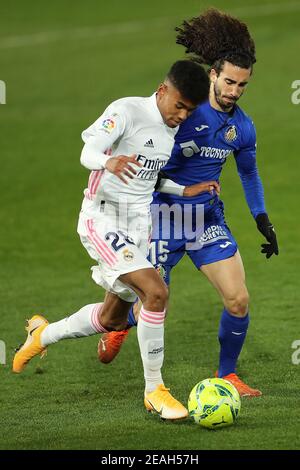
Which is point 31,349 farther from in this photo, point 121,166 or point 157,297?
point 121,166

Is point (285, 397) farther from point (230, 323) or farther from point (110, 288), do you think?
point (110, 288)

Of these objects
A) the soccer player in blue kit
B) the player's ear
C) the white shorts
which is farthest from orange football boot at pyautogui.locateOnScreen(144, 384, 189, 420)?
the player's ear

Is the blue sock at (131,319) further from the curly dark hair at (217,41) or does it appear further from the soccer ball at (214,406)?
the curly dark hair at (217,41)

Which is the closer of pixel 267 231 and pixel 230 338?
pixel 230 338

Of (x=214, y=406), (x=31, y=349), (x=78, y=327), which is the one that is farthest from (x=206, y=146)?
(x=214, y=406)

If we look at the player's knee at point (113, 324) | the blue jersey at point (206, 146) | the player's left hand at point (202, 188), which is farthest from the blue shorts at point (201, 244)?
the player's knee at point (113, 324)

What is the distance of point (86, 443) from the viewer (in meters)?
7.24

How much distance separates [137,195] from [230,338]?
159cm

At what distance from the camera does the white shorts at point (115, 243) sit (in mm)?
8078

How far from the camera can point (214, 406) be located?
24.7 ft

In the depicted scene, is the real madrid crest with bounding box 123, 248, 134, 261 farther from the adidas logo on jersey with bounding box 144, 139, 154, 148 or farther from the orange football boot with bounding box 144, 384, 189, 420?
the orange football boot with bounding box 144, 384, 189, 420

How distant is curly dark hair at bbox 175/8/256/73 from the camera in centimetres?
888

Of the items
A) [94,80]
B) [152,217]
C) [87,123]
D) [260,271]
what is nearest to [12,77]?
[94,80]

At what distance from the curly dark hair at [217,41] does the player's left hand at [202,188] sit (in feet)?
3.00
